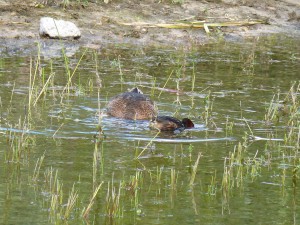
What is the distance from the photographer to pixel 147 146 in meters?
9.23

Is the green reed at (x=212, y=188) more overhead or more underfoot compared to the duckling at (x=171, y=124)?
more underfoot

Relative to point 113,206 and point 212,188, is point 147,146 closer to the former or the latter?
point 212,188

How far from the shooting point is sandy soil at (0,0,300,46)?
16.8m

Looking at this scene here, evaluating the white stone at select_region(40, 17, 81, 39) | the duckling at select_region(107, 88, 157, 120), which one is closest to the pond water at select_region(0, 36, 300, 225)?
the duckling at select_region(107, 88, 157, 120)

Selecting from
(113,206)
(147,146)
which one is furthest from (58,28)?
(113,206)

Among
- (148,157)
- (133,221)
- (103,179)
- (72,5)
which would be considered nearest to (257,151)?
(148,157)

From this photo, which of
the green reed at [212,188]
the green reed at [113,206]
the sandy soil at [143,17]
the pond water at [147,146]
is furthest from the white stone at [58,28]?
the green reed at [113,206]

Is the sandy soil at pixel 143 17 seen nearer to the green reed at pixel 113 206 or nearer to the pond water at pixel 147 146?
the pond water at pixel 147 146

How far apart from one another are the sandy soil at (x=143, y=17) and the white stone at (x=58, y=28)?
25 cm

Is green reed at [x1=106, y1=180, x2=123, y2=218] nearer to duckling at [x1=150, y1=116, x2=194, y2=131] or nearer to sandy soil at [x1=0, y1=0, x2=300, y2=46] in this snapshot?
duckling at [x1=150, y1=116, x2=194, y2=131]

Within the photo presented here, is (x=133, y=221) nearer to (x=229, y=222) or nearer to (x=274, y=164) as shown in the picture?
(x=229, y=222)

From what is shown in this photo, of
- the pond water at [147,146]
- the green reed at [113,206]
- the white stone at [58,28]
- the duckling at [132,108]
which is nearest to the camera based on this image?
the green reed at [113,206]

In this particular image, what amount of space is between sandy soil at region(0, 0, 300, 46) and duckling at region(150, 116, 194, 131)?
6180 mm

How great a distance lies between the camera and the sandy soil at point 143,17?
16.8 metres
